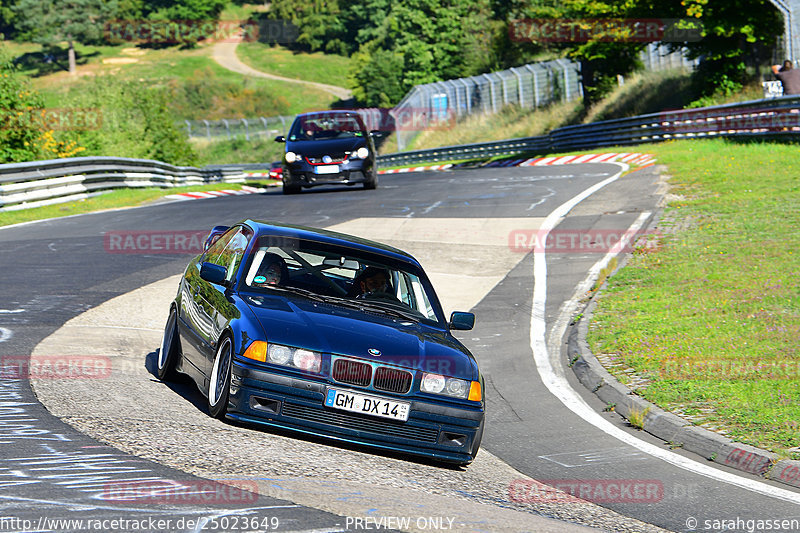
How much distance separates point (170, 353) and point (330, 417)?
2274 millimetres

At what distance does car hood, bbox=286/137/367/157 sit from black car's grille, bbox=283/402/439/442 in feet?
60.3

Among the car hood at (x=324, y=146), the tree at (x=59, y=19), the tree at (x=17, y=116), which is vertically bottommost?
the car hood at (x=324, y=146)

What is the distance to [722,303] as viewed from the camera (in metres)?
12.3

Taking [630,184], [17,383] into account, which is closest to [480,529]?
[17,383]

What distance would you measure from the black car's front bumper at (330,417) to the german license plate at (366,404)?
0.03 m

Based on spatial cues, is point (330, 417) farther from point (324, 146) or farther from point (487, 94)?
point (487, 94)

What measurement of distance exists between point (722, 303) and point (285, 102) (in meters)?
97.4

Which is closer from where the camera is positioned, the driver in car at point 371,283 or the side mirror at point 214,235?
the driver in car at point 371,283

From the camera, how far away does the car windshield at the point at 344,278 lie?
785cm

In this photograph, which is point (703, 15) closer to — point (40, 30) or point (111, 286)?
point (111, 286)

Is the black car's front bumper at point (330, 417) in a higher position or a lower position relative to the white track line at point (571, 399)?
higher

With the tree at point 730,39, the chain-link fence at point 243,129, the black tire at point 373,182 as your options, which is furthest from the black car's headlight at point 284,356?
the chain-link fence at point 243,129

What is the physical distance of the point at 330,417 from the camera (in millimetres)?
6676

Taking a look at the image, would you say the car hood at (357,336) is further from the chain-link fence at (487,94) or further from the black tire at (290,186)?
the chain-link fence at (487,94)
